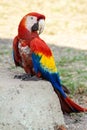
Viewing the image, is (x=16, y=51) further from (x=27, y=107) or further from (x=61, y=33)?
(x=61, y=33)

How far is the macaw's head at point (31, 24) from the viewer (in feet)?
16.0

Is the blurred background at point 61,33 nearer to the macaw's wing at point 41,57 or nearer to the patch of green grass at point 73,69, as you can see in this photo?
the patch of green grass at point 73,69

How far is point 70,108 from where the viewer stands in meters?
5.16

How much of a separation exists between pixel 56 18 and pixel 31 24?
679 cm

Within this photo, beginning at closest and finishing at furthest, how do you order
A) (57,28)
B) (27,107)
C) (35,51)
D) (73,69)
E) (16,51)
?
(27,107)
(35,51)
(16,51)
(73,69)
(57,28)

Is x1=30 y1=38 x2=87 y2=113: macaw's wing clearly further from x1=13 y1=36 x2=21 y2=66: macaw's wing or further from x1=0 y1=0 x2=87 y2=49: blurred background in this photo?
x1=0 y1=0 x2=87 y2=49: blurred background

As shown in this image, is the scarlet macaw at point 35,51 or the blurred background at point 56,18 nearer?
the scarlet macaw at point 35,51

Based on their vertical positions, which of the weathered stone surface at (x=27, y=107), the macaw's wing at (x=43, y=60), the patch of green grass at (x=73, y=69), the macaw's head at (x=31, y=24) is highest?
the macaw's head at (x=31, y=24)

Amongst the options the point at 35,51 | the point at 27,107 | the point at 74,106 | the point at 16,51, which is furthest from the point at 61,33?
the point at 27,107

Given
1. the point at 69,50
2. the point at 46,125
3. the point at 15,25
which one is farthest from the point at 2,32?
the point at 46,125

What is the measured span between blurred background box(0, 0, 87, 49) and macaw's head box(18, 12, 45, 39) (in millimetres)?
4076

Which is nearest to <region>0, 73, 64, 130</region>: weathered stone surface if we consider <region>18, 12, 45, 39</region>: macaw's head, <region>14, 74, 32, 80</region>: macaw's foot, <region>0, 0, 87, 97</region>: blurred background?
<region>14, 74, 32, 80</region>: macaw's foot

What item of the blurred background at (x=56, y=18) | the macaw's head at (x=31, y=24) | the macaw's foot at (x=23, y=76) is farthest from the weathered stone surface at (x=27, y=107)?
the blurred background at (x=56, y=18)

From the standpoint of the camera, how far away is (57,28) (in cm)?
1059
